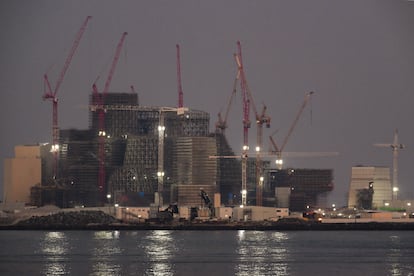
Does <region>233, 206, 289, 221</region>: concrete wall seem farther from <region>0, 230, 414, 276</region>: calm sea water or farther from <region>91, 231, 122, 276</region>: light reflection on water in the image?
<region>91, 231, 122, 276</region>: light reflection on water

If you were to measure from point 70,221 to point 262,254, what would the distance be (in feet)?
127

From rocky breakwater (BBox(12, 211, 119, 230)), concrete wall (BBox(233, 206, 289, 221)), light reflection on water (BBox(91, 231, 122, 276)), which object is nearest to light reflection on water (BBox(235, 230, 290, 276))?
light reflection on water (BBox(91, 231, 122, 276))

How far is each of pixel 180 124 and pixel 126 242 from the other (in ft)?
204

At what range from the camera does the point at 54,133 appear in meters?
124

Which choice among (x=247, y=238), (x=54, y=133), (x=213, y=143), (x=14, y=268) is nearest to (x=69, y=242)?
(x=247, y=238)

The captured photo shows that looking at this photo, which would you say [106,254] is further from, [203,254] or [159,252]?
[203,254]

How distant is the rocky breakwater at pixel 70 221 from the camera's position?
10606 cm

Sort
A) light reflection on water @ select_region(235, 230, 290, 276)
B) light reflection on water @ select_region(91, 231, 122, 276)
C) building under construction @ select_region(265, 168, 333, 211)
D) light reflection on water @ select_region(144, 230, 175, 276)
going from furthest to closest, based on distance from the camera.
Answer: building under construction @ select_region(265, 168, 333, 211)
light reflection on water @ select_region(235, 230, 290, 276)
light reflection on water @ select_region(144, 230, 175, 276)
light reflection on water @ select_region(91, 231, 122, 276)

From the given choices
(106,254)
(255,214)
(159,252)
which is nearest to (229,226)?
(255,214)

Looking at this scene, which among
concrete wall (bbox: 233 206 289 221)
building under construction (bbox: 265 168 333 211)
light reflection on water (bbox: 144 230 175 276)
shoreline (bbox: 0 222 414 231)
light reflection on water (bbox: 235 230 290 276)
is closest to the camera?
light reflection on water (bbox: 144 230 175 276)

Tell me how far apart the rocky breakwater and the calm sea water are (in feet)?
25.7

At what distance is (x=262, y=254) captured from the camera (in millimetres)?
70938

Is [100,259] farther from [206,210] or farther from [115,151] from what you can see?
[115,151]

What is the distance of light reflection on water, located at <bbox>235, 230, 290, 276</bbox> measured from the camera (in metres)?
60.5
